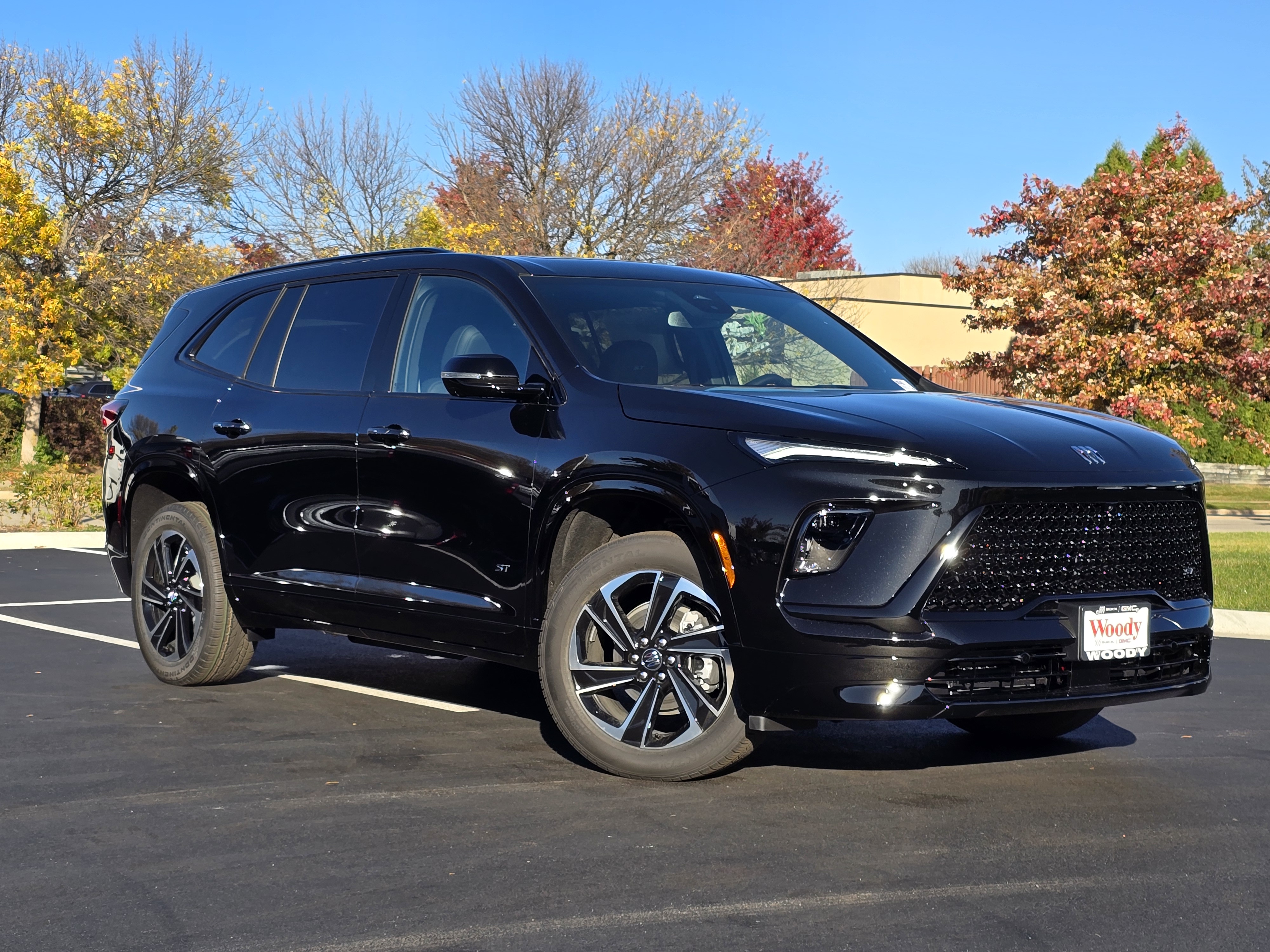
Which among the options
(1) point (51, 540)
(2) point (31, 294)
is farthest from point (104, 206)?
(1) point (51, 540)

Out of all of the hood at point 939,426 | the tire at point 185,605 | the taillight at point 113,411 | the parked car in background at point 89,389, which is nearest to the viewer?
the hood at point 939,426

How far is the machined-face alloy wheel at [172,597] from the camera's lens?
7.50m

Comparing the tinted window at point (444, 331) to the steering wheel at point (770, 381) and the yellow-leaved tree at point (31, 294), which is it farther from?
the yellow-leaved tree at point (31, 294)

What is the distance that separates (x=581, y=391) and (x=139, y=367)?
3653mm

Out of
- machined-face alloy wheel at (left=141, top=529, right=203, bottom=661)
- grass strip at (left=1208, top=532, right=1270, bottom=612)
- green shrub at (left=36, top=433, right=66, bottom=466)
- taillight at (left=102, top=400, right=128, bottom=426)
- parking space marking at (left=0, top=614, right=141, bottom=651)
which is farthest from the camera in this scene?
green shrub at (left=36, top=433, right=66, bottom=466)

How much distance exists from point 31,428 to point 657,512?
89.6ft

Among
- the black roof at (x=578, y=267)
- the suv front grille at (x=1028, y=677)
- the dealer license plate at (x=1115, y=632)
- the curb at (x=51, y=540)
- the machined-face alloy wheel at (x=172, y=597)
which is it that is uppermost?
the black roof at (x=578, y=267)

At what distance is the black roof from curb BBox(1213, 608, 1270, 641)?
5.44 meters

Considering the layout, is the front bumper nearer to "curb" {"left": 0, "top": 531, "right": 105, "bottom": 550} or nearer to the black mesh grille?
the black mesh grille

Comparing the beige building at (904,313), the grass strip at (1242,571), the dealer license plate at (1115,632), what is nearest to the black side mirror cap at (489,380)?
the dealer license plate at (1115,632)

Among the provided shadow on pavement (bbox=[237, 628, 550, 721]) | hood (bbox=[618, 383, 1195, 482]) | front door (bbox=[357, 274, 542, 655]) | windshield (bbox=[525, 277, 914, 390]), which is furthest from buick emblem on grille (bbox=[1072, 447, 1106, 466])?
shadow on pavement (bbox=[237, 628, 550, 721])

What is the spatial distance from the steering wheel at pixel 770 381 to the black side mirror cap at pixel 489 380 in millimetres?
893

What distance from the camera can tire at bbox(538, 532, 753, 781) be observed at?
530 centimetres

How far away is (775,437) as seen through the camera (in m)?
5.08
